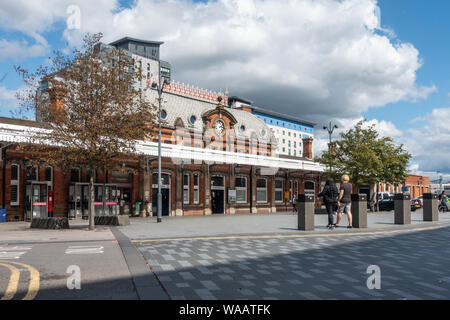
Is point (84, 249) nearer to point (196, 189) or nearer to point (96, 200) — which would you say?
point (96, 200)

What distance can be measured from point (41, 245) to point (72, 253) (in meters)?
2.35

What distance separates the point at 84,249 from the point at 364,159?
27.9 meters

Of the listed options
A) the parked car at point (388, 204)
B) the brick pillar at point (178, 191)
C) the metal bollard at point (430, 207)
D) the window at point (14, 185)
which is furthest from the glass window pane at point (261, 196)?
the window at point (14, 185)

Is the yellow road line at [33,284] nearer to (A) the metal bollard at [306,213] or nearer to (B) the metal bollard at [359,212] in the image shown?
(A) the metal bollard at [306,213]

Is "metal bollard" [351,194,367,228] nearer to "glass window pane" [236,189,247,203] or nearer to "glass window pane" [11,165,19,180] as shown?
"glass window pane" [11,165,19,180]

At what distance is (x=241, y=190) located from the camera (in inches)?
1388

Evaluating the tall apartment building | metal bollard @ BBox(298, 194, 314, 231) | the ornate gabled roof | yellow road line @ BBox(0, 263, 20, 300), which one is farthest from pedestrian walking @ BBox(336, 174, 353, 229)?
the tall apartment building

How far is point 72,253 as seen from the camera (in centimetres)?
908

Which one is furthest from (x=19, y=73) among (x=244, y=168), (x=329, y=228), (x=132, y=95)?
(x=244, y=168)

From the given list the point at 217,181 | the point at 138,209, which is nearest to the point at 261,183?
the point at 217,181

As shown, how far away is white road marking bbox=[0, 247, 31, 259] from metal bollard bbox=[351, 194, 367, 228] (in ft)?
38.3

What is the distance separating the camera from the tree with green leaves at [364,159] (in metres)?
33.1

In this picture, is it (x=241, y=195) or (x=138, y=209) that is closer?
(x=138, y=209)
